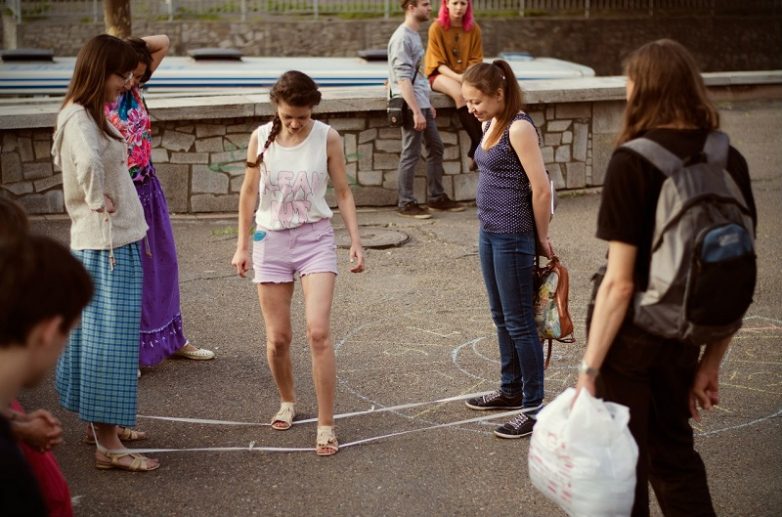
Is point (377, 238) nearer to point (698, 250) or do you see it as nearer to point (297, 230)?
point (297, 230)

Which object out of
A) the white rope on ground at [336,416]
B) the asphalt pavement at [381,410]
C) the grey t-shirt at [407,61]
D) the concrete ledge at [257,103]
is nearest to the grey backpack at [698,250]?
the asphalt pavement at [381,410]

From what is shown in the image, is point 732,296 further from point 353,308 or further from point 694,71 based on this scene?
point 353,308

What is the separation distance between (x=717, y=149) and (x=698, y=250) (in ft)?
1.16

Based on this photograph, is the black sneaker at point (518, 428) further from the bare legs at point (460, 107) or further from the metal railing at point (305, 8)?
the metal railing at point (305, 8)

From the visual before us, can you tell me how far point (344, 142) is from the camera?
10.1 metres

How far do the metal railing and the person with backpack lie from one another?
22.1m

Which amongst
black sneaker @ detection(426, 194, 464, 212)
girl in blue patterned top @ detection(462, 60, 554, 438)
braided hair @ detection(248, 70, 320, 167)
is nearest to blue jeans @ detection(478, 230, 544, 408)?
girl in blue patterned top @ detection(462, 60, 554, 438)

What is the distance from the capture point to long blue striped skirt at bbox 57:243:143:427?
4688 millimetres

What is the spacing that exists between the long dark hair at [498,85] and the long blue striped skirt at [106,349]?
1788mm

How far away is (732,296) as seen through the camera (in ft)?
10.3

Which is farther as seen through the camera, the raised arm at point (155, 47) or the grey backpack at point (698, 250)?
the raised arm at point (155, 47)

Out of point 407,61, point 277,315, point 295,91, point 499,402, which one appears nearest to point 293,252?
point 277,315

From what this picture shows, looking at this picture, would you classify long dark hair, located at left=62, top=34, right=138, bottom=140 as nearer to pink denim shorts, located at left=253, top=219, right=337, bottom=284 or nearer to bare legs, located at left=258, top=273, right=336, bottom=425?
pink denim shorts, located at left=253, top=219, right=337, bottom=284

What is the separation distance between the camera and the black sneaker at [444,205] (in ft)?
33.5
